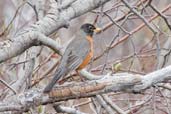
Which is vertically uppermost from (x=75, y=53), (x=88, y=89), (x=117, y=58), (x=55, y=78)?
(x=117, y=58)

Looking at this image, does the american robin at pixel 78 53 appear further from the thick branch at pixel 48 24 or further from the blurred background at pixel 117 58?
the thick branch at pixel 48 24

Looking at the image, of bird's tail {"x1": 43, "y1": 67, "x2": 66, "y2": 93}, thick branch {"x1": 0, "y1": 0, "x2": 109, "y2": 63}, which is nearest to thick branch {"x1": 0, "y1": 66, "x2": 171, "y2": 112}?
bird's tail {"x1": 43, "y1": 67, "x2": 66, "y2": 93}

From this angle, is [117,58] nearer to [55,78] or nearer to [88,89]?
[55,78]

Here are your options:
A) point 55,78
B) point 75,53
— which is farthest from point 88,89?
point 75,53

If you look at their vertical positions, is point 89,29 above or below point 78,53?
above

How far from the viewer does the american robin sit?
362cm

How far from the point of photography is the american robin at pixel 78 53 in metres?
3.62

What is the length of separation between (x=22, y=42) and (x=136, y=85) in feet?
2.78

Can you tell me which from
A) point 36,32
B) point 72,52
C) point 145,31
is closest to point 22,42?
point 36,32

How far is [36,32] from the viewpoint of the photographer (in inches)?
135

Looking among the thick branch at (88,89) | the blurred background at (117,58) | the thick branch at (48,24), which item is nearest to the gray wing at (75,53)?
the blurred background at (117,58)

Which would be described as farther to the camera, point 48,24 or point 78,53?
point 78,53

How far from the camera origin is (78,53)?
4109mm

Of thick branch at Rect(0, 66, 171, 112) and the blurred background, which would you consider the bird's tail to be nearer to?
thick branch at Rect(0, 66, 171, 112)
